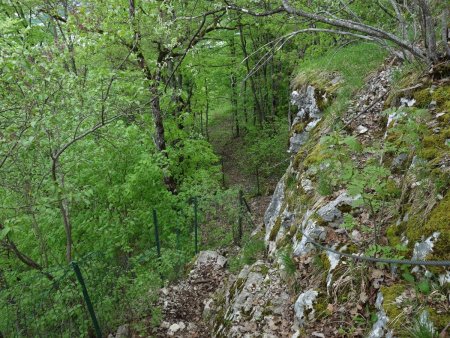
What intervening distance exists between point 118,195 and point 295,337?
5.15 m

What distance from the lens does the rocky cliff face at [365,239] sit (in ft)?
8.50

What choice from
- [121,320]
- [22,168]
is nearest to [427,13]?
[22,168]

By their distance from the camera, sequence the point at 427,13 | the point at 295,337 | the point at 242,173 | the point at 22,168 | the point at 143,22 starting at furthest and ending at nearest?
1. the point at 242,173
2. the point at 143,22
3. the point at 22,168
4. the point at 427,13
5. the point at 295,337

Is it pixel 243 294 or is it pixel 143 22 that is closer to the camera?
pixel 243 294

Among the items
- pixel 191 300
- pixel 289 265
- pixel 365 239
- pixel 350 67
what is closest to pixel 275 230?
pixel 289 265

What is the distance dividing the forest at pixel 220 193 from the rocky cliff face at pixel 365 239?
18mm

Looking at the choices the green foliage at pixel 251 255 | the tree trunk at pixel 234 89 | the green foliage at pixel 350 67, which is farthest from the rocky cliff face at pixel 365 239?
the tree trunk at pixel 234 89

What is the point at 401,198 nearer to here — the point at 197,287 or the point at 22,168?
the point at 197,287

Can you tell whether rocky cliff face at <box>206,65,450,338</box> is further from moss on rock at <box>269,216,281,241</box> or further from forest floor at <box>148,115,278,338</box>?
forest floor at <box>148,115,278,338</box>

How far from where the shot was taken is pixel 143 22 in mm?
7555

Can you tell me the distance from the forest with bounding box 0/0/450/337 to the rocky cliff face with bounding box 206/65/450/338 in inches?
0.7

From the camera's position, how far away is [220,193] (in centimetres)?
849

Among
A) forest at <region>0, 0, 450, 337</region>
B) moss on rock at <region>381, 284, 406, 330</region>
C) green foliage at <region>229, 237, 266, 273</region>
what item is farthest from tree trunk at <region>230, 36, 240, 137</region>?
moss on rock at <region>381, 284, 406, 330</region>

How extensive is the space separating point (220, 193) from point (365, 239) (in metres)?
5.36
